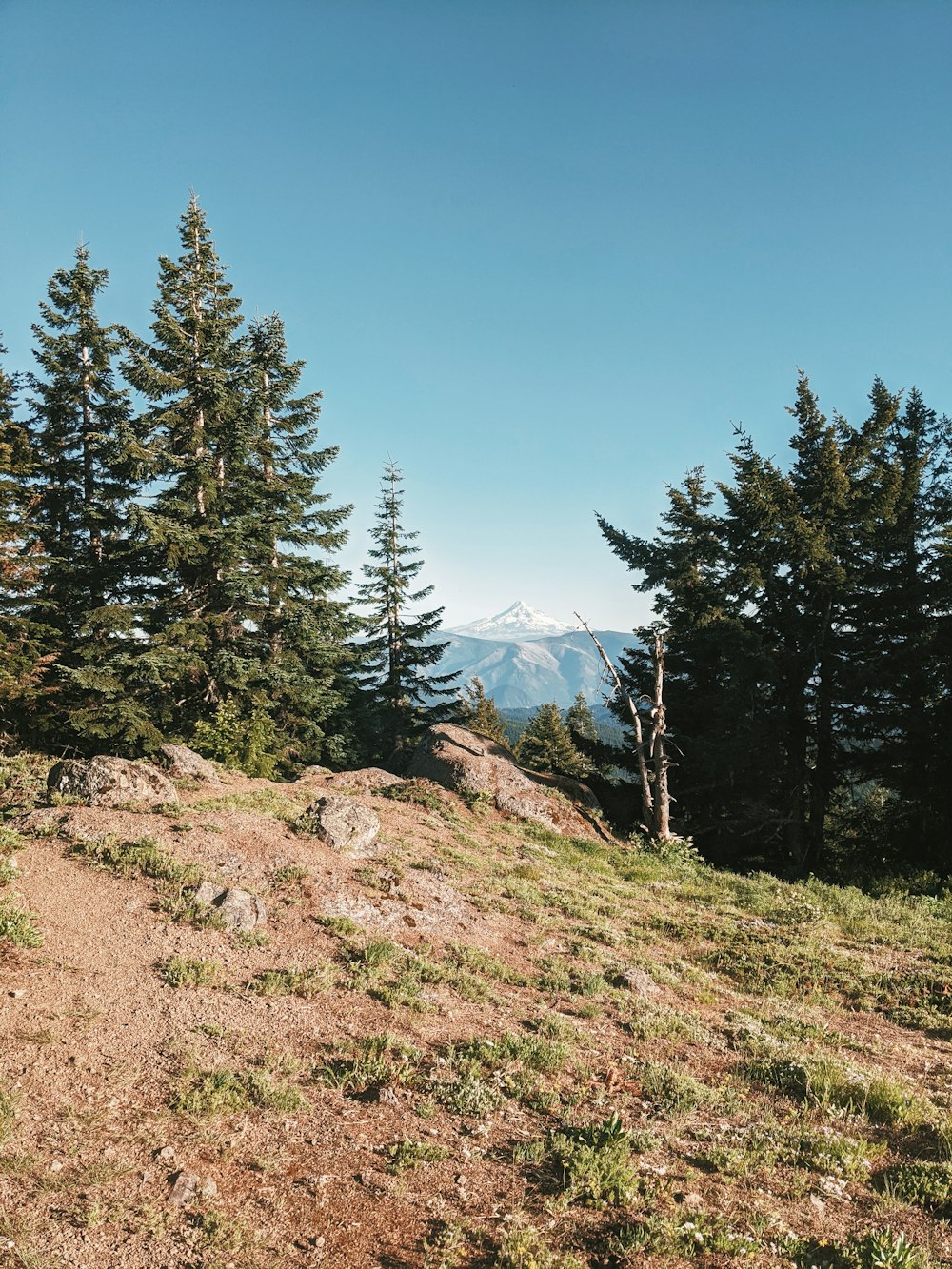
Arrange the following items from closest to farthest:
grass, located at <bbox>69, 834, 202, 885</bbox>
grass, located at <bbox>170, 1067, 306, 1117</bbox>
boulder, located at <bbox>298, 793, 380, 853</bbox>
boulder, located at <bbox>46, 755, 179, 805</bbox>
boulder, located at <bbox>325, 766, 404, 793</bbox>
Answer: grass, located at <bbox>170, 1067, 306, 1117</bbox>
grass, located at <bbox>69, 834, 202, 885</bbox>
boulder, located at <bbox>46, 755, 179, 805</bbox>
boulder, located at <bbox>298, 793, 380, 853</bbox>
boulder, located at <bbox>325, 766, 404, 793</bbox>

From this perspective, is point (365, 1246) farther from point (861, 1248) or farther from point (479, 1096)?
point (861, 1248)

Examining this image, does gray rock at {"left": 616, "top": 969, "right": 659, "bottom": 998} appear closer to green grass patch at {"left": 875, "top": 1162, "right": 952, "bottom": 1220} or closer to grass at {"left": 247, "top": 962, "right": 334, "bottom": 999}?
green grass patch at {"left": 875, "top": 1162, "right": 952, "bottom": 1220}

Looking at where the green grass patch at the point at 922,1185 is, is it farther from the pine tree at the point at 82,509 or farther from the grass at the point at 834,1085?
the pine tree at the point at 82,509

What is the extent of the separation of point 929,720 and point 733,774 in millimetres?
6813

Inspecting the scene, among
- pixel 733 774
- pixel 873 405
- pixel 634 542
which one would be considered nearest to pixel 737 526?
pixel 634 542

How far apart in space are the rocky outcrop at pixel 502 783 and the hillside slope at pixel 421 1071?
680 centimetres

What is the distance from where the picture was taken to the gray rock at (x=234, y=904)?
9731 mm

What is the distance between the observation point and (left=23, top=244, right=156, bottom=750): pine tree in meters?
20.3

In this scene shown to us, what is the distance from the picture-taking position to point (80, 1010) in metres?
7.22

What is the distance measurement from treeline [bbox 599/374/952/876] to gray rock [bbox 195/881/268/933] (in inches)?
722

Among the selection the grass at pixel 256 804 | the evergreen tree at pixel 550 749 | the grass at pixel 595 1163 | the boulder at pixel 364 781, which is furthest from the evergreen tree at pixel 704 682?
the evergreen tree at pixel 550 749

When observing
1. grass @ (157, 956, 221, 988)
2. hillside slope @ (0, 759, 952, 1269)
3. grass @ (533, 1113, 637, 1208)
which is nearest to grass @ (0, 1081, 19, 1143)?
hillside slope @ (0, 759, 952, 1269)

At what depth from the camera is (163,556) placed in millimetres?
21984

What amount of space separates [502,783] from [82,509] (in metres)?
17.8
